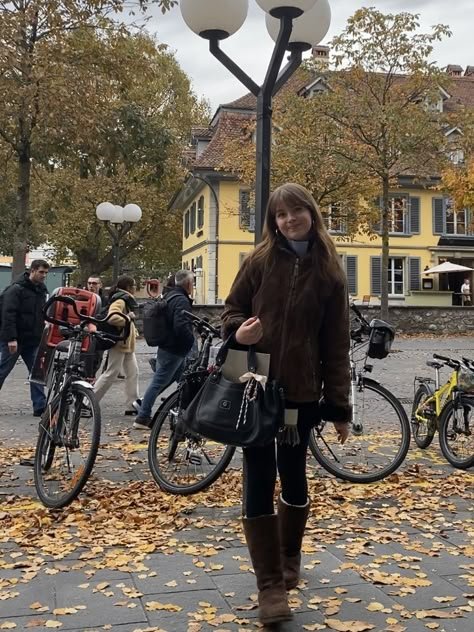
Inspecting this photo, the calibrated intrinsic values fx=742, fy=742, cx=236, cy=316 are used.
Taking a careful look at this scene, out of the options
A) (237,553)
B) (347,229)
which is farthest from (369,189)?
(237,553)

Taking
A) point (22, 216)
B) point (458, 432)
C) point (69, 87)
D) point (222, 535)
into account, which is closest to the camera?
point (222, 535)

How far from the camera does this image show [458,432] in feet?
20.8

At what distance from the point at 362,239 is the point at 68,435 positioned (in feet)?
112

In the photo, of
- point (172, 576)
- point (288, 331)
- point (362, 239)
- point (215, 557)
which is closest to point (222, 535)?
point (215, 557)

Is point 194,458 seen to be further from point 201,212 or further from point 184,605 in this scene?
point 201,212

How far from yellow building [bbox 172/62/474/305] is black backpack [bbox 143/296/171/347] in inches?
1109

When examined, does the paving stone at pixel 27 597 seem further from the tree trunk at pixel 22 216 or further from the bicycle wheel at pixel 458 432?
the tree trunk at pixel 22 216

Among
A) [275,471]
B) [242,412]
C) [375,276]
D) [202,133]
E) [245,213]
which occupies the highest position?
[202,133]

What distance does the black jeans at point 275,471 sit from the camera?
3367 millimetres

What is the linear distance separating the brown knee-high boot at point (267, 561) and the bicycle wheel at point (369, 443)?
2.37 metres

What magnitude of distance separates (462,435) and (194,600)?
3543mm

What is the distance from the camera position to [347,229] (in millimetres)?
30266

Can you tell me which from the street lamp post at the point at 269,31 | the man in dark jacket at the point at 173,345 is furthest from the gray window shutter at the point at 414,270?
the street lamp post at the point at 269,31

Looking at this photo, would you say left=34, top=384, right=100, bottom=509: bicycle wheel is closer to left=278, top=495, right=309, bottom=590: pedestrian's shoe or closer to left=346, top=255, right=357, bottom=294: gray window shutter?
left=278, top=495, right=309, bottom=590: pedestrian's shoe
